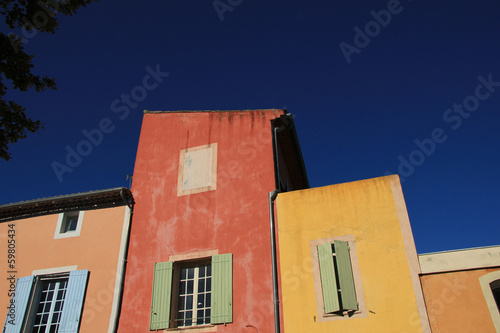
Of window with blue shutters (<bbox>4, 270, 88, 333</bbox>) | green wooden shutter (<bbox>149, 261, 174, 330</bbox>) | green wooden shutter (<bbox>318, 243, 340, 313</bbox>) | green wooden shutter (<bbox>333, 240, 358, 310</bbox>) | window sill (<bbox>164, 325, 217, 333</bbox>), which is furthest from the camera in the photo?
window with blue shutters (<bbox>4, 270, 88, 333</bbox>)

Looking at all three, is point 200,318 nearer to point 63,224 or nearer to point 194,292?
point 194,292

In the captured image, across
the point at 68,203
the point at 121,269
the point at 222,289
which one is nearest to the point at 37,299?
the point at 121,269

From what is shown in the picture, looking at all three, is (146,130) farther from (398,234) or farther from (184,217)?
(398,234)

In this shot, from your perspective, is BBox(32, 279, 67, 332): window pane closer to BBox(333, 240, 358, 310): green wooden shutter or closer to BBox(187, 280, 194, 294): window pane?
BBox(187, 280, 194, 294): window pane

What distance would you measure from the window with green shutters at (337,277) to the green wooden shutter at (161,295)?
151 inches

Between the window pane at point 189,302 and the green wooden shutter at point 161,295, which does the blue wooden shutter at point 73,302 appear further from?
the window pane at point 189,302

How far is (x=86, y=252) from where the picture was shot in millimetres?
11891

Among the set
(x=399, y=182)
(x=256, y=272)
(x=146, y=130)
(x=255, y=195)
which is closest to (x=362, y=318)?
(x=256, y=272)

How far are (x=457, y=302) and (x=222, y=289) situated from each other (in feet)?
16.9

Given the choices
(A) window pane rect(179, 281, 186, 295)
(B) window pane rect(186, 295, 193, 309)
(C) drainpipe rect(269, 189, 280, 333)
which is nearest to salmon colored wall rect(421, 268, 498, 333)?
(C) drainpipe rect(269, 189, 280, 333)

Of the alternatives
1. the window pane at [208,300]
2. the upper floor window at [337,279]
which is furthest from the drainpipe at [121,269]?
the upper floor window at [337,279]

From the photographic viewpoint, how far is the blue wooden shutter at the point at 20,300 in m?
11.1

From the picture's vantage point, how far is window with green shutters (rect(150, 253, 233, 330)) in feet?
33.3

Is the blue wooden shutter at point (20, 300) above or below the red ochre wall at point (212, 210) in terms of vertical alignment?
below
